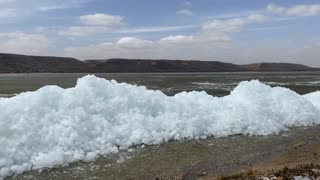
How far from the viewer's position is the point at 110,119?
13.7 meters

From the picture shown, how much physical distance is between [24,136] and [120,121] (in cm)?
354

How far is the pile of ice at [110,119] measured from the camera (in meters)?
11.1

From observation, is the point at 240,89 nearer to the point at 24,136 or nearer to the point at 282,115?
the point at 282,115

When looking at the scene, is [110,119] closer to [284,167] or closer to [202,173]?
[202,173]

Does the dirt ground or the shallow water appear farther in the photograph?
the shallow water

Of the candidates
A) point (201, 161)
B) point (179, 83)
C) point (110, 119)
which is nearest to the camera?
point (201, 161)

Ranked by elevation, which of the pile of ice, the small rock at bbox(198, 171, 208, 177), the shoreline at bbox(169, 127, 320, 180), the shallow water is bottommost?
the shallow water

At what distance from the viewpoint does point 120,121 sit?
13742 millimetres

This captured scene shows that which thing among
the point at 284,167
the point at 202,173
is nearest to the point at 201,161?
the point at 202,173

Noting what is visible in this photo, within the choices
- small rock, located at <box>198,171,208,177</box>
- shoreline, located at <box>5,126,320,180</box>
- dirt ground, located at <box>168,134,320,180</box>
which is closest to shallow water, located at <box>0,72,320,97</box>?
shoreline, located at <box>5,126,320,180</box>

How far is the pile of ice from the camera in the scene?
36.3ft

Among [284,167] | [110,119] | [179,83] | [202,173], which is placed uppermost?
[110,119]

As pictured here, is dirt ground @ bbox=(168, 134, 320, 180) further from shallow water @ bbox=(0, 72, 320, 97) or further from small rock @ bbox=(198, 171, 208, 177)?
shallow water @ bbox=(0, 72, 320, 97)

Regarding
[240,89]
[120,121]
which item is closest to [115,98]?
[120,121]
